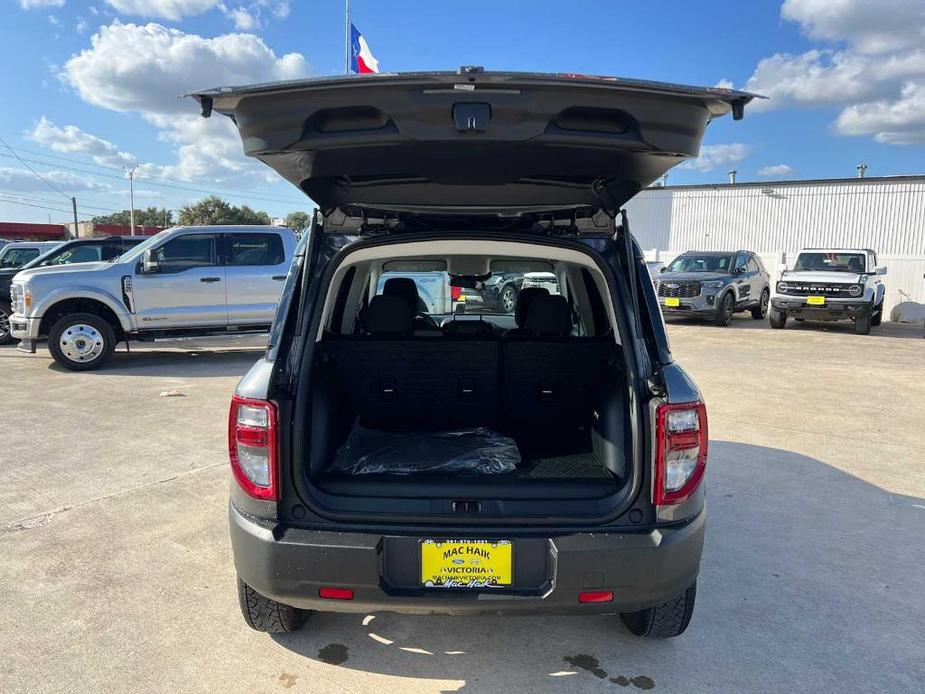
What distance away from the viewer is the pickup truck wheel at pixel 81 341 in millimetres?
8648

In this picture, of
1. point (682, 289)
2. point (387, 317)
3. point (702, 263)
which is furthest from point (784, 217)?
point (387, 317)

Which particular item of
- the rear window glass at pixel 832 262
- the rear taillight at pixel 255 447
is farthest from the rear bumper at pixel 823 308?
the rear taillight at pixel 255 447

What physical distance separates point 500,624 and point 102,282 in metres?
8.06

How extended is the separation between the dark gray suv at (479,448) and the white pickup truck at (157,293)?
680 centimetres

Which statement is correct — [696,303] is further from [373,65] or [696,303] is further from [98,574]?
[98,574]

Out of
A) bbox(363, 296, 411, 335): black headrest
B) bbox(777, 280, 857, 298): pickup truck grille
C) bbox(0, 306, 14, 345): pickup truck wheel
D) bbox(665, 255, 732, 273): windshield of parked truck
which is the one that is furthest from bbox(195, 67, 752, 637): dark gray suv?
bbox(665, 255, 732, 273): windshield of parked truck

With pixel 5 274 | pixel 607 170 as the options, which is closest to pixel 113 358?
pixel 5 274

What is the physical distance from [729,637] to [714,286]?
530 inches

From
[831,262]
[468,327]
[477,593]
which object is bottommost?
[477,593]

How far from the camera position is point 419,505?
2.36 m

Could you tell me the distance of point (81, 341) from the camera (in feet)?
28.7

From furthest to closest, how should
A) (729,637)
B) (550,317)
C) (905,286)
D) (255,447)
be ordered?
(905,286) < (550,317) < (729,637) < (255,447)

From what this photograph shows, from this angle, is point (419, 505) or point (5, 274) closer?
point (419, 505)

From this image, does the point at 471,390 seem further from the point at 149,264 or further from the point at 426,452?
the point at 149,264
